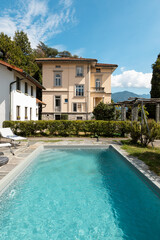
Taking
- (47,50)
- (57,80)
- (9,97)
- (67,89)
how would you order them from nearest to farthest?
(9,97), (67,89), (57,80), (47,50)

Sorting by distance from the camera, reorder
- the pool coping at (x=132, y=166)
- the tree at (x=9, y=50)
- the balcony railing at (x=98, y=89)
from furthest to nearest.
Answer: the balcony railing at (x=98, y=89), the tree at (x=9, y=50), the pool coping at (x=132, y=166)

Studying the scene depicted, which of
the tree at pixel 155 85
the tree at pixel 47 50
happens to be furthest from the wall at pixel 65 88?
the tree at pixel 47 50

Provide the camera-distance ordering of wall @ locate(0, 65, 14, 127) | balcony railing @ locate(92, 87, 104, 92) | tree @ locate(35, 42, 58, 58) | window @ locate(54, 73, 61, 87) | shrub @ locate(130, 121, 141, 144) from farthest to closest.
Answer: tree @ locate(35, 42, 58, 58) < balcony railing @ locate(92, 87, 104, 92) < window @ locate(54, 73, 61, 87) < wall @ locate(0, 65, 14, 127) < shrub @ locate(130, 121, 141, 144)

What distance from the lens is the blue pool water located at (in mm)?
2887

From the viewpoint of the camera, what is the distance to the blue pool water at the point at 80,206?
114 inches

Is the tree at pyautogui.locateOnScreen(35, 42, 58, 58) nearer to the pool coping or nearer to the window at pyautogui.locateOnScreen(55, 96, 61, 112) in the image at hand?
the window at pyautogui.locateOnScreen(55, 96, 61, 112)

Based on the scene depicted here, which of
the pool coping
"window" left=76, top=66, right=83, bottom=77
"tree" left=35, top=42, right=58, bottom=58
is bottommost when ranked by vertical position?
the pool coping

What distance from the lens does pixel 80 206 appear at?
3727mm

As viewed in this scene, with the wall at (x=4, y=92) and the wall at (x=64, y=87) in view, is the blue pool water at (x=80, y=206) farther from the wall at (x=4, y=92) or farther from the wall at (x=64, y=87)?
the wall at (x=64, y=87)

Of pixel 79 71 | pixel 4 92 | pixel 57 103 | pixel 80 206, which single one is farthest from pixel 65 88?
pixel 80 206

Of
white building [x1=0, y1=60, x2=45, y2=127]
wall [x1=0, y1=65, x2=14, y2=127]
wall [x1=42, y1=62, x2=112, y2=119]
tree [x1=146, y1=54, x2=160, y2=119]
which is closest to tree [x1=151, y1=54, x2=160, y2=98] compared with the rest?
tree [x1=146, y1=54, x2=160, y2=119]

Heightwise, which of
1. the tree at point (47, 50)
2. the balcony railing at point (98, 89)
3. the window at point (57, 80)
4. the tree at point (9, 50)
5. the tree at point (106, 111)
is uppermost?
the tree at point (47, 50)

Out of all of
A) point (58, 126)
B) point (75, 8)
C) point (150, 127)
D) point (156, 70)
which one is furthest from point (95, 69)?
point (150, 127)

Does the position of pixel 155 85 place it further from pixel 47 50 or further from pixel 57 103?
pixel 47 50
